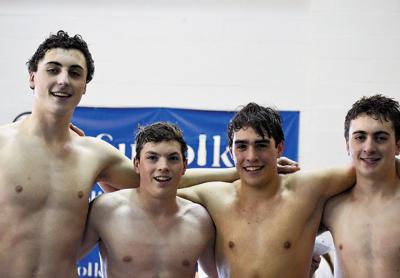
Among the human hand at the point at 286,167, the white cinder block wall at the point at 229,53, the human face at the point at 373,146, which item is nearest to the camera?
the human face at the point at 373,146

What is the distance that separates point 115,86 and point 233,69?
1.06 metres

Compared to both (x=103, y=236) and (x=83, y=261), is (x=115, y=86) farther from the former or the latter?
(x=103, y=236)

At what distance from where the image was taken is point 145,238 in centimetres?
284

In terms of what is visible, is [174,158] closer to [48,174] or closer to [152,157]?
[152,157]

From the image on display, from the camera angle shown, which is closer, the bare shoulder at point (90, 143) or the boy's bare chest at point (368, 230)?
the boy's bare chest at point (368, 230)

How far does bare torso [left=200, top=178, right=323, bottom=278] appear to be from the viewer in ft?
9.37

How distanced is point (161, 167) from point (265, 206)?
0.56m

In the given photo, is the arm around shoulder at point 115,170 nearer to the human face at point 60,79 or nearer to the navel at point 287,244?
the human face at point 60,79

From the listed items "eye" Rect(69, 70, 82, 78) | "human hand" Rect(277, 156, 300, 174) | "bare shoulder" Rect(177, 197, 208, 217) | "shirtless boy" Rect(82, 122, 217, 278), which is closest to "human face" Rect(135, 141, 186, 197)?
"shirtless boy" Rect(82, 122, 217, 278)

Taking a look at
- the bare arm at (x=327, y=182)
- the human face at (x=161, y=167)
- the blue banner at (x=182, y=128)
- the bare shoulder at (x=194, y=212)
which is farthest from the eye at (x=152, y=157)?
the blue banner at (x=182, y=128)

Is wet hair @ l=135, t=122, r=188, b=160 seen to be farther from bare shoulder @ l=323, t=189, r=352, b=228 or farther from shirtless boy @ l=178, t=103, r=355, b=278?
bare shoulder @ l=323, t=189, r=352, b=228

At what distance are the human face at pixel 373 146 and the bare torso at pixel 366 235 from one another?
16 centimetres

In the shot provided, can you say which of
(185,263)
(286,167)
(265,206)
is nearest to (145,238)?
(185,263)

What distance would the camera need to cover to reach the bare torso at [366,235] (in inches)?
109
